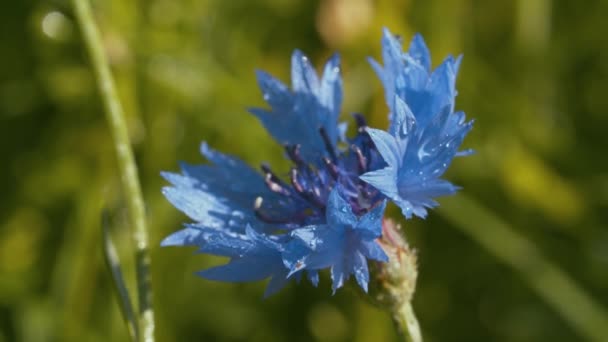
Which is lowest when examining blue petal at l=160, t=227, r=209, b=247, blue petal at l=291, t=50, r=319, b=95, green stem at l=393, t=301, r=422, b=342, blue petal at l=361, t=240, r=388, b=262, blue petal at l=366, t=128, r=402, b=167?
green stem at l=393, t=301, r=422, b=342

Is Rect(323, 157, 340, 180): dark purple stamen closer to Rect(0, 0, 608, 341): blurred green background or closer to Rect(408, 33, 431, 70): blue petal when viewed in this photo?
Rect(408, 33, 431, 70): blue petal

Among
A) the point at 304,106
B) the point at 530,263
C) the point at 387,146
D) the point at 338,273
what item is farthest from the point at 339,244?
the point at 530,263

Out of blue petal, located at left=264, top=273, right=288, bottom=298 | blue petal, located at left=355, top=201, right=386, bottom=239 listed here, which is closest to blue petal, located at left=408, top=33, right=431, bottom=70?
blue petal, located at left=355, top=201, right=386, bottom=239

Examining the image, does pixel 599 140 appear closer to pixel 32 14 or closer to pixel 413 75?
pixel 413 75

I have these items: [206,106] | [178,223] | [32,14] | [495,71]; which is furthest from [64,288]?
[495,71]

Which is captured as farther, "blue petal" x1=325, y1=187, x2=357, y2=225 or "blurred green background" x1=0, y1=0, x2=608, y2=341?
"blurred green background" x1=0, y1=0, x2=608, y2=341

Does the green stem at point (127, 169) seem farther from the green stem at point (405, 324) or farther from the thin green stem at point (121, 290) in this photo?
the green stem at point (405, 324)
